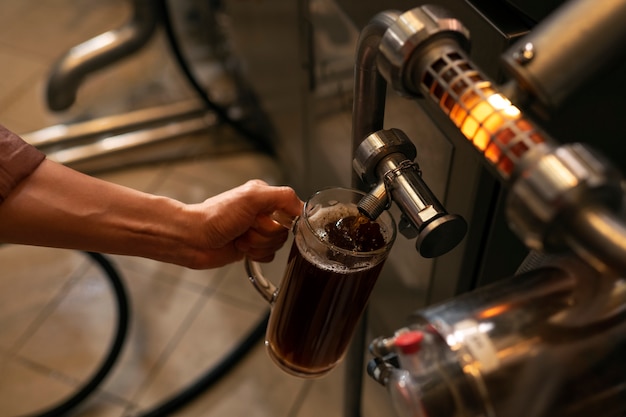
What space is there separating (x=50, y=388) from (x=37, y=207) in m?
0.73

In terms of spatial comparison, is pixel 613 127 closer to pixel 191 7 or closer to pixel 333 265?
pixel 333 265

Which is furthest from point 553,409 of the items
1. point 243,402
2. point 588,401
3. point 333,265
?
point 243,402

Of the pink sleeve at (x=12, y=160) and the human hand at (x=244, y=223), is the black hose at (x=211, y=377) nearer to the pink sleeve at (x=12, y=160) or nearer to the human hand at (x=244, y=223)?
the human hand at (x=244, y=223)

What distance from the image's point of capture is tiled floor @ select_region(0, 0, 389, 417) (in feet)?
4.36

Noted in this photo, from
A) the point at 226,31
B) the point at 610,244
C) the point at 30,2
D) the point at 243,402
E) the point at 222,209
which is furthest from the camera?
the point at 30,2

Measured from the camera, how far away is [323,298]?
621mm

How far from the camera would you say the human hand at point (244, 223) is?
29.0 inches

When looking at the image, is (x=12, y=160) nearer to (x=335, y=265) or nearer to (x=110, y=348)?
(x=335, y=265)

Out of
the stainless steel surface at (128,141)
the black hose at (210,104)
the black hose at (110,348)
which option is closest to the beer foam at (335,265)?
the black hose at (110,348)

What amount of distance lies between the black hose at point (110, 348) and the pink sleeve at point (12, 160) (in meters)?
0.69

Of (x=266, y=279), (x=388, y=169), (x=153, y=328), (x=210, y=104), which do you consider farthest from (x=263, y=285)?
(x=210, y=104)

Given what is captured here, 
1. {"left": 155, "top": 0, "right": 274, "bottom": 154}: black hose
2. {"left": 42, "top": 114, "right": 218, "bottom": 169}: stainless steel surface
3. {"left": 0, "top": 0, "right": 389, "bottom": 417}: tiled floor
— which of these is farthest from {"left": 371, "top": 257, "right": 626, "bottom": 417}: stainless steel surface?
{"left": 42, "top": 114, "right": 218, "bottom": 169}: stainless steel surface

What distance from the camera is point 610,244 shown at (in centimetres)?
31

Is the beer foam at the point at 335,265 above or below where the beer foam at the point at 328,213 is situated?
below
